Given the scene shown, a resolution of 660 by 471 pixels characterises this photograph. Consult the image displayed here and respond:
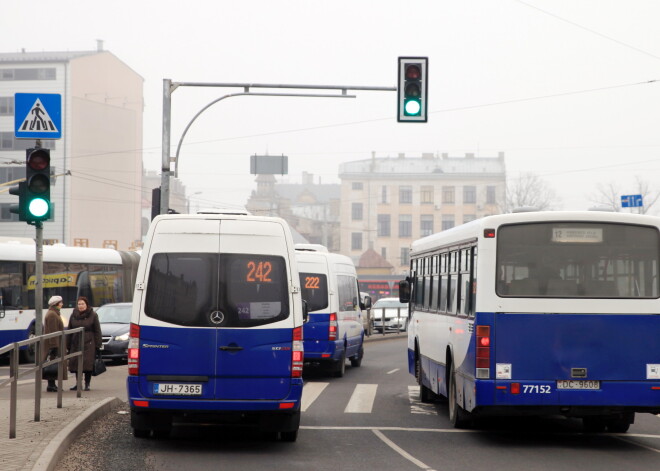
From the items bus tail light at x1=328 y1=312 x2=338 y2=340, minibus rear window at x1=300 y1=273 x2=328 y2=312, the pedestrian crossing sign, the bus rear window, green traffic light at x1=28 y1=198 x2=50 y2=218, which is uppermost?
the pedestrian crossing sign

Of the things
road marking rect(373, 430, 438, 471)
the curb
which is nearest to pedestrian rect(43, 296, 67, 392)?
the curb

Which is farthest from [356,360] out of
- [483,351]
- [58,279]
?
[483,351]

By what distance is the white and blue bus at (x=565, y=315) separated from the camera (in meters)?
12.1

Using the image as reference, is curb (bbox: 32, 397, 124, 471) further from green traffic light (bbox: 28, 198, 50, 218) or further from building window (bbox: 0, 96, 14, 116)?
building window (bbox: 0, 96, 14, 116)

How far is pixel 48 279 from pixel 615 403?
22.0m

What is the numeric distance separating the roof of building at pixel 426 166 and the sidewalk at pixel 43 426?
122 meters

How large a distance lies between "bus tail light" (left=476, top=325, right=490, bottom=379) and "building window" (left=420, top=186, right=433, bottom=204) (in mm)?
126053

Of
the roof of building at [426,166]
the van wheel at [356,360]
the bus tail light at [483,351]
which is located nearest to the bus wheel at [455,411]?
the bus tail light at [483,351]

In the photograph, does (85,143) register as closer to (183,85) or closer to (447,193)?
(447,193)

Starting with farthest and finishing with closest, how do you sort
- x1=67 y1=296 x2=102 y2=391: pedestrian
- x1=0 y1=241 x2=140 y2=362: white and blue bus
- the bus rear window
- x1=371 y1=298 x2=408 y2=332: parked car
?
x1=371 y1=298 x2=408 y2=332: parked car → x1=0 y1=241 x2=140 y2=362: white and blue bus → x1=67 y1=296 x2=102 y2=391: pedestrian → the bus rear window

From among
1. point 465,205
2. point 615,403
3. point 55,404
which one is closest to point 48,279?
point 55,404

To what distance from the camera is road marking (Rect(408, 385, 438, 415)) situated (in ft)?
54.6

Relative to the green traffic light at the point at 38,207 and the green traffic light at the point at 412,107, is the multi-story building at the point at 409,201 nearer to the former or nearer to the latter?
the green traffic light at the point at 412,107

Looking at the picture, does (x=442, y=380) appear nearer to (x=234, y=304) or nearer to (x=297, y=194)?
(x=234, y=304)
